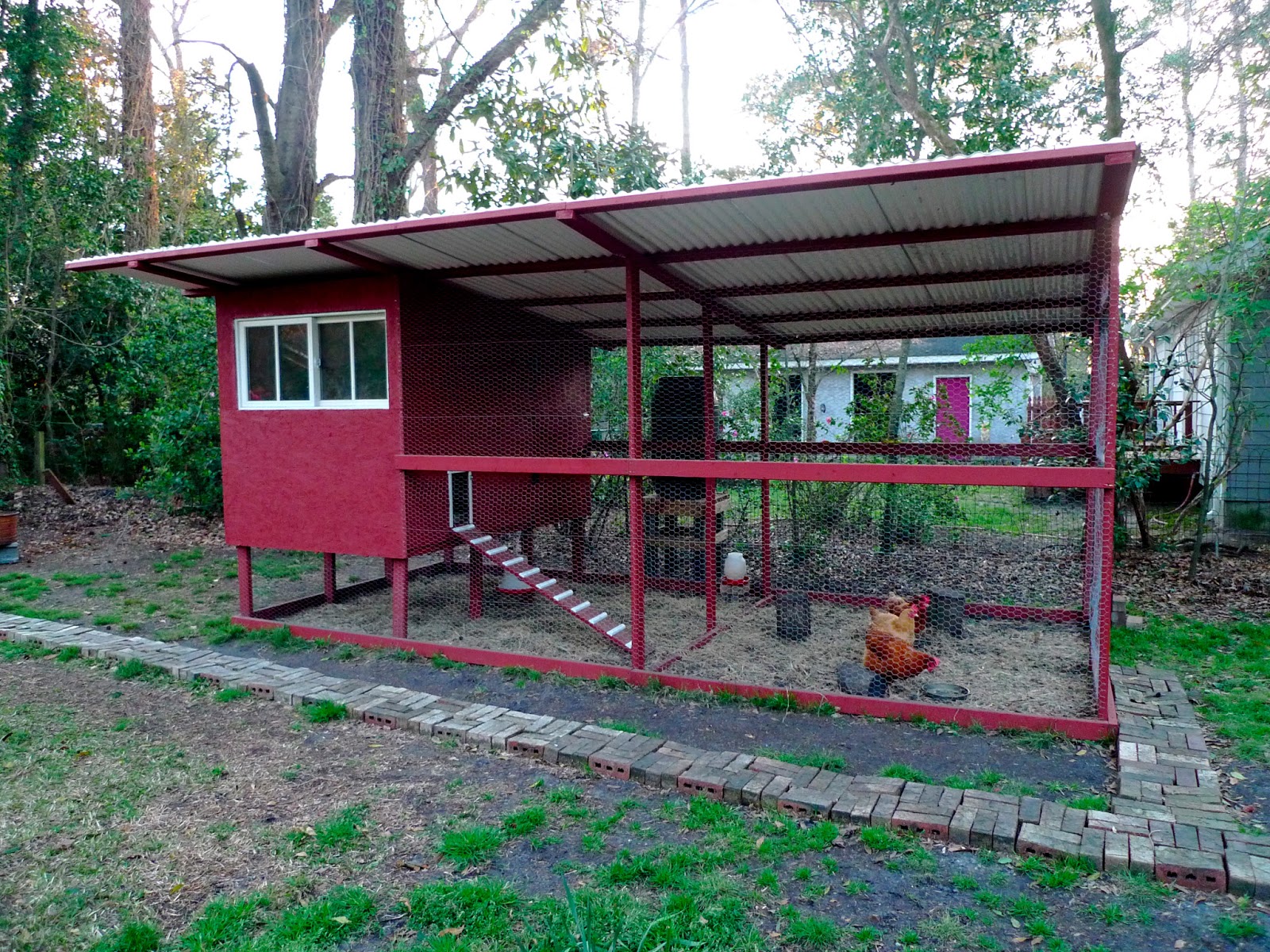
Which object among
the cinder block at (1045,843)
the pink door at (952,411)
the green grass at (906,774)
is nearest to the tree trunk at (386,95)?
the pink door at (952,411)

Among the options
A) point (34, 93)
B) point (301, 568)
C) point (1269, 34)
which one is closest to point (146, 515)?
point (301, 568)

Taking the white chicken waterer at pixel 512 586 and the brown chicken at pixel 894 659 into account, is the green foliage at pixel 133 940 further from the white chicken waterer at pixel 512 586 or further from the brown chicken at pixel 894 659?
the white chicken waterer at pixel 512 586

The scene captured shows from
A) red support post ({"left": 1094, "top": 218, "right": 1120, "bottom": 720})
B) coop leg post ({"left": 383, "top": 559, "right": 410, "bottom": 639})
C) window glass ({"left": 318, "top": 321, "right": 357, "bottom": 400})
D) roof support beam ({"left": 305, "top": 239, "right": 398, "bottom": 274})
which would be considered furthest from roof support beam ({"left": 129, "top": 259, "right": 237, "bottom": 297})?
red support post ({"left": 1094, "top": 218, "right": 1120, "bottom": 720})

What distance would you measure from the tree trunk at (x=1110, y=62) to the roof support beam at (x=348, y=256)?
22.5 ft

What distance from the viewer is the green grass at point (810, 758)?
144 inches

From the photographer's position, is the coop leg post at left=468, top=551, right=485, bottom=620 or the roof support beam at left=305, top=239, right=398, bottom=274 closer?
the roof support beam at left=305, top=239, right=398, bottom=274

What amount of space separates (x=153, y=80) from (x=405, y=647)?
510 inches

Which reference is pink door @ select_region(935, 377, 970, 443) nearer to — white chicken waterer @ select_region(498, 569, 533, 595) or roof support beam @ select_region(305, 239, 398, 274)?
white chicken waterer @ select_region(498, 569, 533, 595)

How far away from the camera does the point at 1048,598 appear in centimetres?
700

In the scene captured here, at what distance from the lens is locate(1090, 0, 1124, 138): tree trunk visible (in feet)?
25.4

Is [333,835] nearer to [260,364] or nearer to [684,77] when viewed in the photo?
[260,364]

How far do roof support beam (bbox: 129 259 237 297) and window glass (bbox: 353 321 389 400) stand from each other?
1150mm

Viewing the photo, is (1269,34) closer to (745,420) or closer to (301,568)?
(745,420)

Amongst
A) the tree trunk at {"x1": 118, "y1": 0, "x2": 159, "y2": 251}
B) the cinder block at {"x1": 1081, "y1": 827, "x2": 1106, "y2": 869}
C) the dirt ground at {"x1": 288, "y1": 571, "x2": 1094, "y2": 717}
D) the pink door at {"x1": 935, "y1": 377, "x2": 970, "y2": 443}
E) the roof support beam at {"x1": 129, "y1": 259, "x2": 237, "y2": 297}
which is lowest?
the cinder block at {"x1": 1081, "y1": 827, "x2": 1106, "y2": 869}
